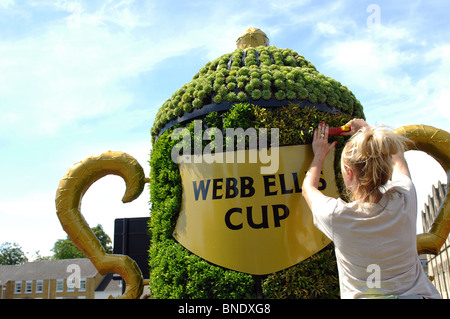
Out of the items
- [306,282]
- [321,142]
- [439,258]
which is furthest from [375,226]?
[439,258]

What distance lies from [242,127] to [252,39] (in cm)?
227

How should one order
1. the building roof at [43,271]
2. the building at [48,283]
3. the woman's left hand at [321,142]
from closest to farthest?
1. the woman's left hand at [321,142]
2. the building at [48,283]
3. the building roof at [43,271]

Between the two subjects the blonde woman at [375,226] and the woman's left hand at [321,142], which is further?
the woman's left hand at [321,142]

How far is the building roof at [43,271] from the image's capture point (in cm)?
4579

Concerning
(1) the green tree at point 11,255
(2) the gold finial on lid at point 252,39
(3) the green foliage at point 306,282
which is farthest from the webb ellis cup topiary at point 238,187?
(1) the green tree at point 11,255

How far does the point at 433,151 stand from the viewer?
4559mm

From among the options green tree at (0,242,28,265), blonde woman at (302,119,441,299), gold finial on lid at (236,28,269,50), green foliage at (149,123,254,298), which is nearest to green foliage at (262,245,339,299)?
green foliage at (149,123,254,298)

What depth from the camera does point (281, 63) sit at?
17.0 feet

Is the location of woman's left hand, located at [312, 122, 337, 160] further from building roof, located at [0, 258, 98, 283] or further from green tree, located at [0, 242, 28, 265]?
green tree, located at [0, 242, 28, 265]

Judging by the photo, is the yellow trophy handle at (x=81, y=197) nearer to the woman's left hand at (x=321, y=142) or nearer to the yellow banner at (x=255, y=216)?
the yellow banner at (x=255, y=216)

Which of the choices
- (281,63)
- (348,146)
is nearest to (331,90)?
(281,63)

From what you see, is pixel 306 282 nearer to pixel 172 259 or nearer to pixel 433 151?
pixel 172 259

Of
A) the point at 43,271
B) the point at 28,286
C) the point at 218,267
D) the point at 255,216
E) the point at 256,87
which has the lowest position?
the point at 28,286

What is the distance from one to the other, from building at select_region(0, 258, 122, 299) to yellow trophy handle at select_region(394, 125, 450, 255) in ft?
A: 141
